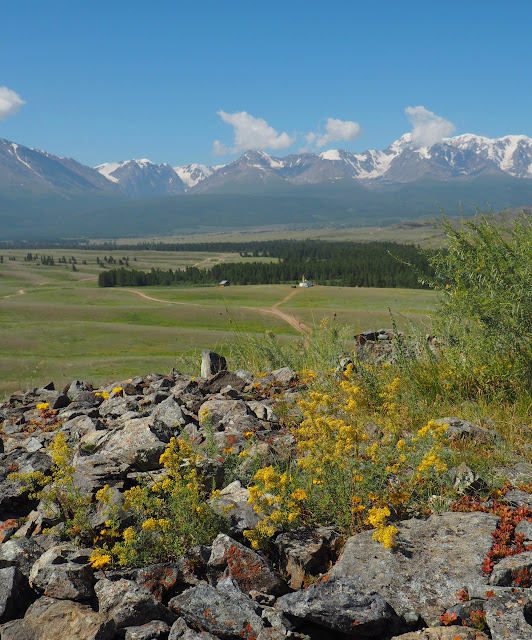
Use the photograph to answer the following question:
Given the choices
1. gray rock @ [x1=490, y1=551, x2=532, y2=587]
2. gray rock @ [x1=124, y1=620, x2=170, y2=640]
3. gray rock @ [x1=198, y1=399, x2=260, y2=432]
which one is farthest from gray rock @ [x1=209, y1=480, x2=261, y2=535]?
gray rock @ [x1=490, y1=551, x2=532, y2=587]

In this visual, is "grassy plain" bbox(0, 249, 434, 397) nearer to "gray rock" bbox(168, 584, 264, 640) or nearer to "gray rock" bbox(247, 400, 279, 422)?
"gray rock" bbox(247, 400, 279, 422)

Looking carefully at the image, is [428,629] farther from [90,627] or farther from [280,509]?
[90,627]

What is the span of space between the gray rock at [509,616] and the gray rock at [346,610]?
26.9 inches

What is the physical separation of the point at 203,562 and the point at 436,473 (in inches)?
92.8

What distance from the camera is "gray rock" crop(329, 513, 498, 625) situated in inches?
147

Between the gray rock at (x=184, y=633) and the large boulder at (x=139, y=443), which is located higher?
the large boulder at (x=139, y=443)

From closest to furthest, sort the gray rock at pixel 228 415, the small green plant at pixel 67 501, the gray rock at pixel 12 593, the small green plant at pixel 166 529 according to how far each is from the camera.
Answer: the gray rock at pixel 12 593 → the small green plant at pixel 166 529 → the small green plant at pixel 67 501 → the gray rock at pixel 228 415

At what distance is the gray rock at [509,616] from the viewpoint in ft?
10.4

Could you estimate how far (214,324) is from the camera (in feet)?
163

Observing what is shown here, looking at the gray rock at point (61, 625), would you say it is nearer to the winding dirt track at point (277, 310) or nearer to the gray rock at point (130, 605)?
the gray rock at point (130, 605)

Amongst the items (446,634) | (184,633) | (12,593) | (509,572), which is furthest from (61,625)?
(509,572)

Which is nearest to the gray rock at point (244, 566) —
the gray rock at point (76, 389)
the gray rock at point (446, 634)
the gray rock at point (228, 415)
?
the gray rock at point (446, 634)

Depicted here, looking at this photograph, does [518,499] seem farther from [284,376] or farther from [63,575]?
[284,376]

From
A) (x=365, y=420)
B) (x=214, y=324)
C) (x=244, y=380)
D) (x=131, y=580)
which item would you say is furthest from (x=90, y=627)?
Result: (x=214, y=324)
